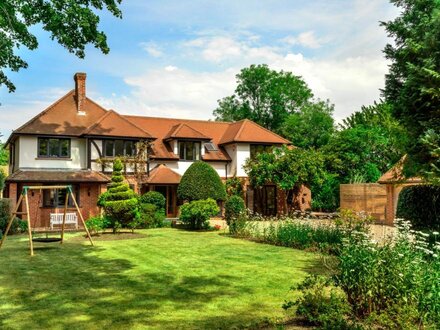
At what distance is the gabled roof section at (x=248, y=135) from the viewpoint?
36.3 m

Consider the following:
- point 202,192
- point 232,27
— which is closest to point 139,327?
point 232,27

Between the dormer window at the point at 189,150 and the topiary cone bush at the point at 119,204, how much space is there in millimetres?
11959

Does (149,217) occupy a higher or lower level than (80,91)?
lower

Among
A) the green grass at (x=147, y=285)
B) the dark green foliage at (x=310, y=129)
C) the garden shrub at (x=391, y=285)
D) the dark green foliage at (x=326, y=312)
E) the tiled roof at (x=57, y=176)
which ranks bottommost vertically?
the green grass at (x=147, y=285)

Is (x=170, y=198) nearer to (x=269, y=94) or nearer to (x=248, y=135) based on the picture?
(x=248, y=135)

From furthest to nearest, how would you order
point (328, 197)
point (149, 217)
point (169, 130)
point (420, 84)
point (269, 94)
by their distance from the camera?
1. point (269, 94)
2. point (328, 197)
3. point (169, 130)
4. point (149, 217)
5. point (420, 84)

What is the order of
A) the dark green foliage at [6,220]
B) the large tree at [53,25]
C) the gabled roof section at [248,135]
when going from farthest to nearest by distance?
the gabled roof section at [248,135] < the dark green foliage at [6,220] < the large tree at [53,25]

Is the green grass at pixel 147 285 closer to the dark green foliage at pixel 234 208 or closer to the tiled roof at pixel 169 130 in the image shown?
the dark green foliage at pixel 234 208

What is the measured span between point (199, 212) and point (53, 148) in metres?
12.1

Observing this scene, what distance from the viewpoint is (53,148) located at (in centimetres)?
3002

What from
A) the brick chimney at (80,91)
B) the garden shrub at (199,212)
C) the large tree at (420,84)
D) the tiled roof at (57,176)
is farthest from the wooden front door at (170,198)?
the large tree at (420,84)

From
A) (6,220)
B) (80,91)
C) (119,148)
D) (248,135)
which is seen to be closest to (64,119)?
(80,91)

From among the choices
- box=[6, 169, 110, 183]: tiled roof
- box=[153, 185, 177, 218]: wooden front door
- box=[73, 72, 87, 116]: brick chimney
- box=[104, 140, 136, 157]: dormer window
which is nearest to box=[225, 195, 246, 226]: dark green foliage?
box=[6, 169, 110, 183]: tiled roof

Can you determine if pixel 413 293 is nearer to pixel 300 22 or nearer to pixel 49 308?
pixel 49 308
